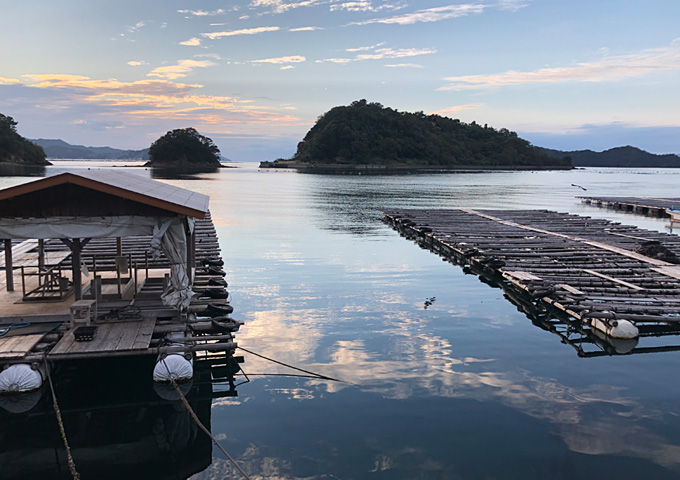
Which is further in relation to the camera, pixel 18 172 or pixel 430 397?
pixel 18 172

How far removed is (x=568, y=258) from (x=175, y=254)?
16.6 m

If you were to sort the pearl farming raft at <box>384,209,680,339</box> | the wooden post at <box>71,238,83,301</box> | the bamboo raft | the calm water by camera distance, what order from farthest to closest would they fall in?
the bamboo raft
the pearl farming raft at <box>384,209,680,339</box>
the wooden post at <box>71,238,83,301</box>
the calm water

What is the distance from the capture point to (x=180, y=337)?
452 inches

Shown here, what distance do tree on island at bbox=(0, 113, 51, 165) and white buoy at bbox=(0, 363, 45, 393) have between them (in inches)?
6649

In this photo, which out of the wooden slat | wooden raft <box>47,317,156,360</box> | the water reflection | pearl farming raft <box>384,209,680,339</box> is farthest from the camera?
the water reflection

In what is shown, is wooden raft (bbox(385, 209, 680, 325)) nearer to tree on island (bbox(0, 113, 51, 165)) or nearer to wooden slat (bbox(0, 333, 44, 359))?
wooden slat (bbox(0, 333, 44, 359))

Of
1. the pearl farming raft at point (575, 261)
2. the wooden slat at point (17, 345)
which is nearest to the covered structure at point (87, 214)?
the wooden slat at point (17, 345)

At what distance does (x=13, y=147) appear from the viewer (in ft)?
511

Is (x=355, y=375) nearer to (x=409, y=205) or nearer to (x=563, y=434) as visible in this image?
(x=563, y=434)

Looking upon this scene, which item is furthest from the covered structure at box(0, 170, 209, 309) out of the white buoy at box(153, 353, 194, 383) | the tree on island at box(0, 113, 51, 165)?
the tree on island at box(0, 113, 51, 165)

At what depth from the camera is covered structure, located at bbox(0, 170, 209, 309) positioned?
37.9 ft

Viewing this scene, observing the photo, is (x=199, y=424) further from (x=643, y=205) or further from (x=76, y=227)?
(x=643, y=205)

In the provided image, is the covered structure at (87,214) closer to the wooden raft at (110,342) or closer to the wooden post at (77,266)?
the wooden post at (77,266)

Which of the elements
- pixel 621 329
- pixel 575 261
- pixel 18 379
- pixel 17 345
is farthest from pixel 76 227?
pixel 575 261
